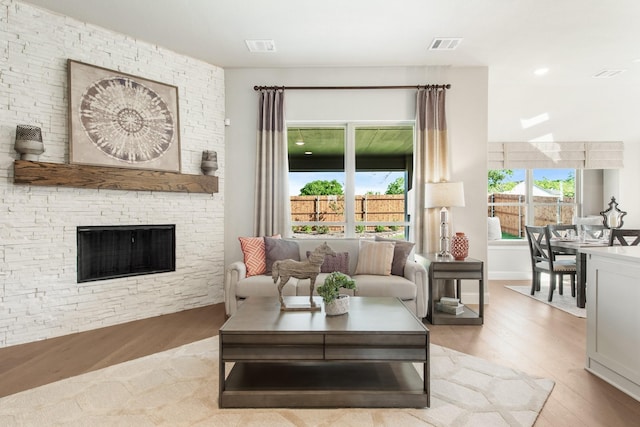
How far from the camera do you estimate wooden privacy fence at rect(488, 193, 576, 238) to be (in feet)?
20.8

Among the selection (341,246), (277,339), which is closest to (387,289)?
(341,246)

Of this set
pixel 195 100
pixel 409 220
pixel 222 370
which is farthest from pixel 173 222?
pixel 409 220

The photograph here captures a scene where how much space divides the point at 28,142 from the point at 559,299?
609cm

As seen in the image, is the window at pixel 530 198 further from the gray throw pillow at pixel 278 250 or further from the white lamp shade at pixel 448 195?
the gray throw pillow at pixel 278 250

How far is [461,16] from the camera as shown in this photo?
3326 millimetres

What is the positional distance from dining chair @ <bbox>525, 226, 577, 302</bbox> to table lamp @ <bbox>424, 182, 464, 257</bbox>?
1526 mm

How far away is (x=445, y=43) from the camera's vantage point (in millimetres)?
3867

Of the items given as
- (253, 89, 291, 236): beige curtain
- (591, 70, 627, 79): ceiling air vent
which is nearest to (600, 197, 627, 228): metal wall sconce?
(591, 70, 627, 79): ceiling air vent

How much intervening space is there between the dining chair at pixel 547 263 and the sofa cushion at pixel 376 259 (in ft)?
7.34

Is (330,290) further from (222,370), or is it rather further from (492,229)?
(492,229)

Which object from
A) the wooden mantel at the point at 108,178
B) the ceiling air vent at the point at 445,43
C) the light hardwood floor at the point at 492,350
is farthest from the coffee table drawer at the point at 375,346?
the ceiling air vent at the point at 445,43

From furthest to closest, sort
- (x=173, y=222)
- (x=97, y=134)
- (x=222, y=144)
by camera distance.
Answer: (x=222, y=144) → (x=173, y=222) → (x=97, y=134)

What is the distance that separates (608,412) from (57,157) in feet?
15.3

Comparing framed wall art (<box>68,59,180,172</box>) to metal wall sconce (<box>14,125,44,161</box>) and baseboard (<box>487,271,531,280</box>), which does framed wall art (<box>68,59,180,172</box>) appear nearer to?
metal wall sconce (<box>14,125,44,161</box>)
